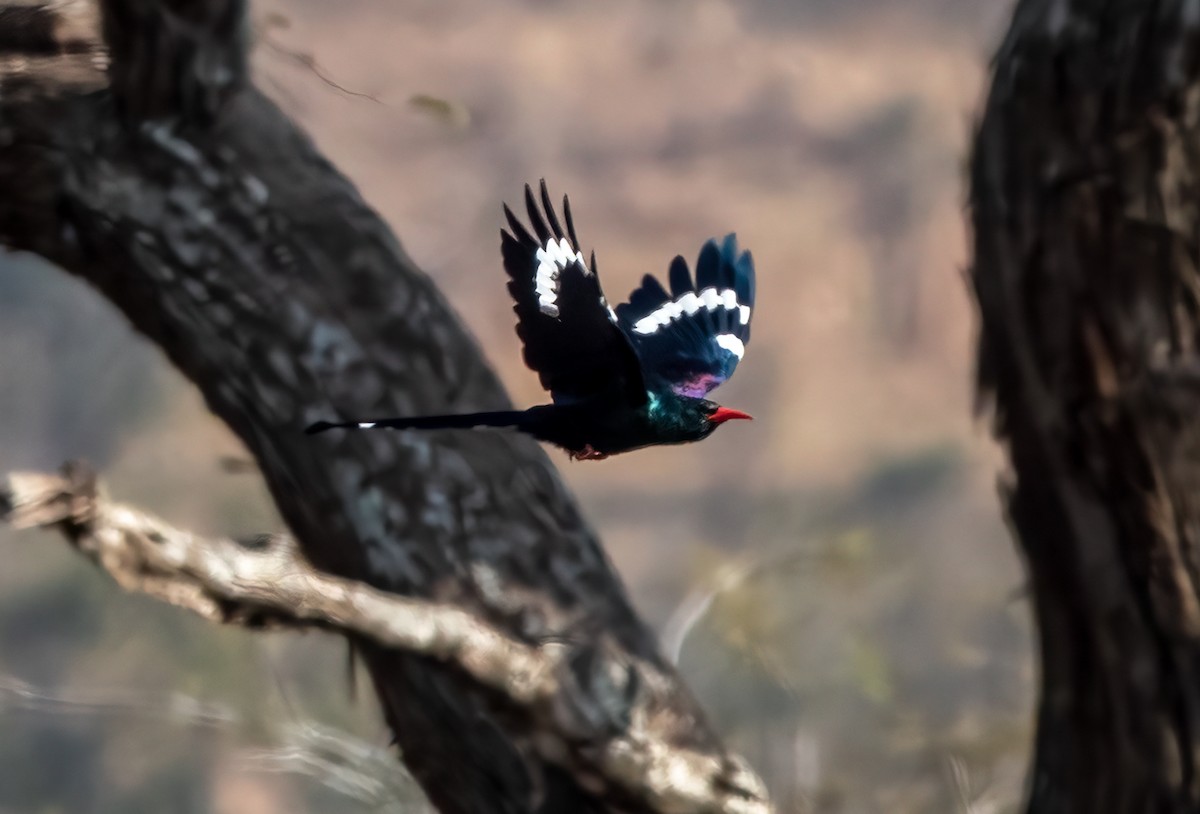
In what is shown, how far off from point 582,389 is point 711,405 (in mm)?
204

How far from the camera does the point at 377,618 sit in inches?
53.1

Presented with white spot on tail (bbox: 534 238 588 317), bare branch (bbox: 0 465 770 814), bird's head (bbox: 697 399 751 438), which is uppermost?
bird's head (bbox: 697 399 751 438)

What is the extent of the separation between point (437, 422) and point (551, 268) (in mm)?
310

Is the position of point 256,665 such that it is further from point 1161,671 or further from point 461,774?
point 1161,671

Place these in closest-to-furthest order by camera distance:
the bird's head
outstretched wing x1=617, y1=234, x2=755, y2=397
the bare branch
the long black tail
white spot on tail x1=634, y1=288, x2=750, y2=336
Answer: the bare branch → the long black tail → the bird's head → outstretched wing x1=617, y1=234, x2=755, y2=397 → white spot on tail x1=634, y1=288, x2=750, y2=336

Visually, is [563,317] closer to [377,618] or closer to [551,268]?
[551,268]

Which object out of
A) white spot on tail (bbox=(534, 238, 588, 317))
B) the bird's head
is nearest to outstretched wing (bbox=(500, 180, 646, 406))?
white spot on tail (bbox=(534, 238, 588, 317))

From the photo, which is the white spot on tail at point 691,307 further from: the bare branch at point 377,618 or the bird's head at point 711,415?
the bare branch at point 377,618

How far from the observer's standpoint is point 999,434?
1314 millimetres

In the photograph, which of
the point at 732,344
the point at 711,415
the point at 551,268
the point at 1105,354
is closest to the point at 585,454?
the point at 711,415

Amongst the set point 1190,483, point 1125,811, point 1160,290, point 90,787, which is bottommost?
point 1125,811

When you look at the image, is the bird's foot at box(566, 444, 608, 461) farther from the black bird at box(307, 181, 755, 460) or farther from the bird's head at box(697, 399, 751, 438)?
the bird's head at box(697, 399, 751, 438)

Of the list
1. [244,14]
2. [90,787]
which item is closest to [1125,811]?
[244,14]

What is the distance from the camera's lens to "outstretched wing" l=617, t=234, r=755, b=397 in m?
1.94
